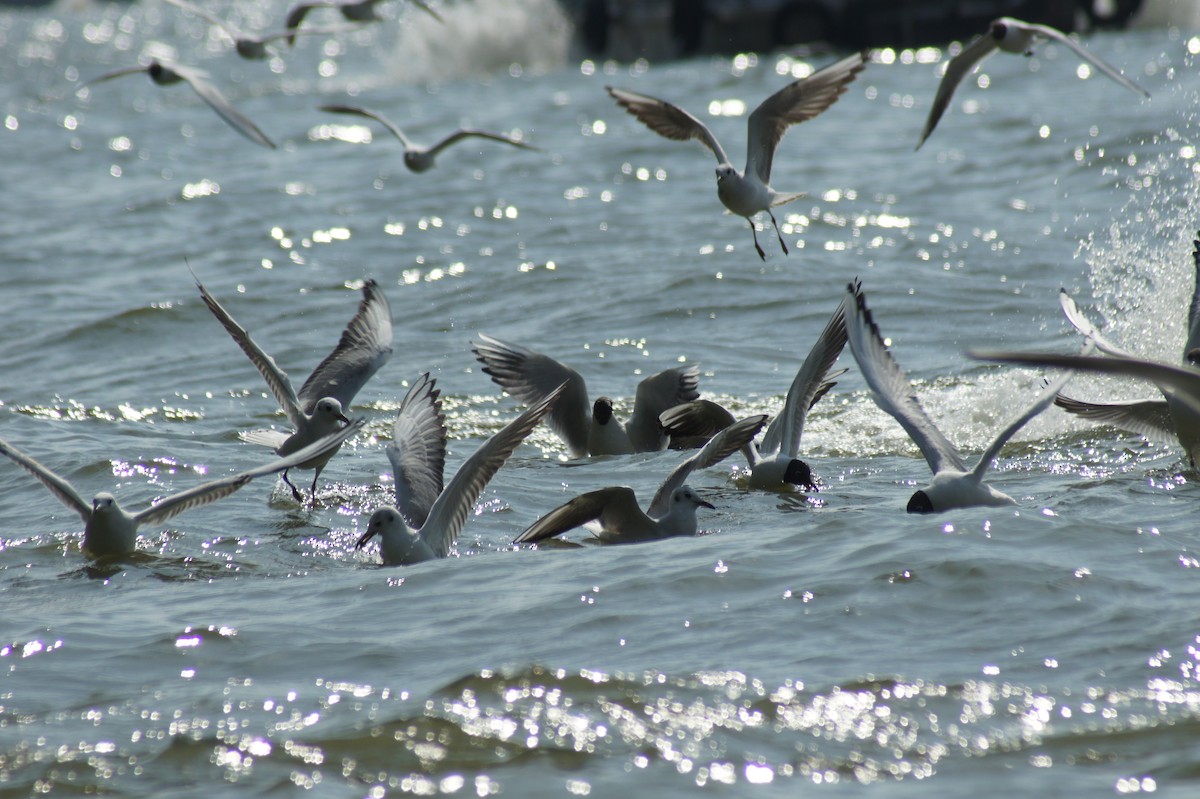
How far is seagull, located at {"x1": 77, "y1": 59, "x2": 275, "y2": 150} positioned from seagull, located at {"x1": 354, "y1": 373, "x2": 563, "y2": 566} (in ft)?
7.43

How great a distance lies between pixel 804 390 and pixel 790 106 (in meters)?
1.75

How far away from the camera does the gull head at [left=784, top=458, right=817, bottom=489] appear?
8031 millimetres

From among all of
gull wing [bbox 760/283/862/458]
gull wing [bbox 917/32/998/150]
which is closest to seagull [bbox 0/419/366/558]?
gull wing [bbox 760/283/862/458]

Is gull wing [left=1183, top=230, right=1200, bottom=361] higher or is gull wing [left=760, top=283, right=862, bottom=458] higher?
gull wing [left=1183, top=230, right=1200, bottom=361]

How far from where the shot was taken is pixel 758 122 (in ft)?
29.9

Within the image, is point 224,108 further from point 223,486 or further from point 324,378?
point 223,486

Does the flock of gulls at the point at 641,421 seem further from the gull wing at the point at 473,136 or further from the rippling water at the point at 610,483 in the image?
the gull wing at the point at 473,136

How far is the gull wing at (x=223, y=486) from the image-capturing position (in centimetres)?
678

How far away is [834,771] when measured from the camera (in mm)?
4742

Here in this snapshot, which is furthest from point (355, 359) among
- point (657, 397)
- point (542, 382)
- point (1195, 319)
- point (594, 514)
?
point (1195, 319)

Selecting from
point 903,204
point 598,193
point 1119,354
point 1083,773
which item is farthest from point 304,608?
point 598,193

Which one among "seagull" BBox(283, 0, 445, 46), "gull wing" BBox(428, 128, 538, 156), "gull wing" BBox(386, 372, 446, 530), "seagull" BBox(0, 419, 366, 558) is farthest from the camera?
"seagull" BBox(283, 0, 445, 46)

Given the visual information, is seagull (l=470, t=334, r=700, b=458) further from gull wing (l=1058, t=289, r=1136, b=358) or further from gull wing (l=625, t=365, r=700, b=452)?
gull wing (l=1058, t=289, r=1136, b=358)

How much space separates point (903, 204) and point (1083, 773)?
14.2 m
